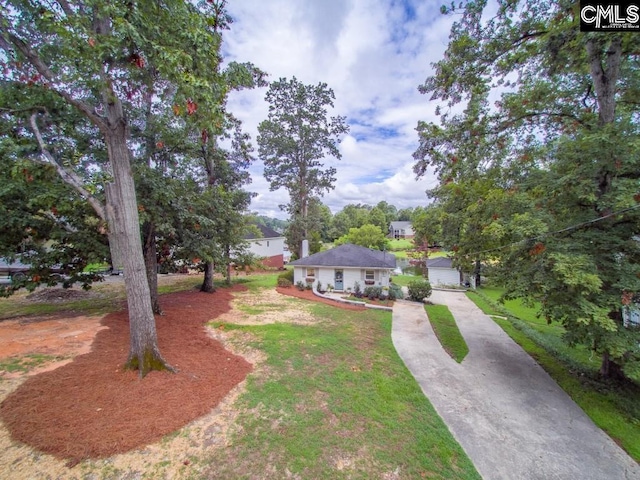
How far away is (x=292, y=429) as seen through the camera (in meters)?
4.50

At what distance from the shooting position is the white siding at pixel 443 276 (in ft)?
83.0

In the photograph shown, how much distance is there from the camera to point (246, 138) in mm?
15781

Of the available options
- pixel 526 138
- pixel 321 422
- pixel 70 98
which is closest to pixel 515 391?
pixel 321 422

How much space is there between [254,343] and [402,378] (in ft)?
14.5

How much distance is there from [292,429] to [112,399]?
3345mm

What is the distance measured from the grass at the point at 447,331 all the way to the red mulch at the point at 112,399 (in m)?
7.12

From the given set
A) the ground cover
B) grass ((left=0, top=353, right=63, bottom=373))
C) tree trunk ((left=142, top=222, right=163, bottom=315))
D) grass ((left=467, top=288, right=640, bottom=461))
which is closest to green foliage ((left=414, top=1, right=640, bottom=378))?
grass ((left=467, top=288, right=640, bottom=461))

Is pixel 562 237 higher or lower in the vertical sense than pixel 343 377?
higher

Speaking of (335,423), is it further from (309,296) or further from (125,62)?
(309,296)

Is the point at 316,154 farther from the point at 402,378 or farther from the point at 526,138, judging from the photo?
Answer: the point at 402,378

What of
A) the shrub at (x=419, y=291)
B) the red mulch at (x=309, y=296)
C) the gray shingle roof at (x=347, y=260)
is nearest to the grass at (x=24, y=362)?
the red mulch at (x=309, y=296)

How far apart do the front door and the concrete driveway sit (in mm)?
8819

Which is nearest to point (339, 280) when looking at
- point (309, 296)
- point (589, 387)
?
point (309, 296)

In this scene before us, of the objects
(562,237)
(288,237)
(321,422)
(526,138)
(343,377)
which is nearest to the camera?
(321,422)
